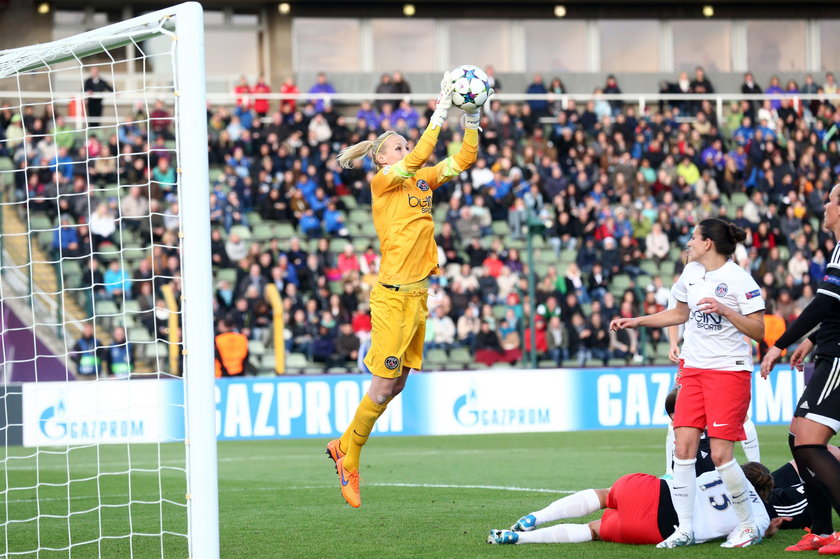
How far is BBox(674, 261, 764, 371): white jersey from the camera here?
268 inches

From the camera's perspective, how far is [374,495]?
9.95m

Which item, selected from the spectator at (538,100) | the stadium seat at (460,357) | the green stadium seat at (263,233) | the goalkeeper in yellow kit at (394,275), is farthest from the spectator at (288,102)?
the goalkeeper in yellow kit at (394,275)

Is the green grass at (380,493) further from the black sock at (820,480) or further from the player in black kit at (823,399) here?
the player in black kit at (823,399)

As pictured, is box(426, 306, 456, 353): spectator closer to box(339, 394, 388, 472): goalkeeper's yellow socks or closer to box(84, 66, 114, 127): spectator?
box(84, 66, 114, 127): spectator

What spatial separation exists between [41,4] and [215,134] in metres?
7.43

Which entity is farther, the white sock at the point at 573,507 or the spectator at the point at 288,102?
the spectator at the point at 288,102

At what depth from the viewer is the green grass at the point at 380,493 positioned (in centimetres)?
716

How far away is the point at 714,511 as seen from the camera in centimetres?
691

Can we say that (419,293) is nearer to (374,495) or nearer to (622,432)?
(374,495)

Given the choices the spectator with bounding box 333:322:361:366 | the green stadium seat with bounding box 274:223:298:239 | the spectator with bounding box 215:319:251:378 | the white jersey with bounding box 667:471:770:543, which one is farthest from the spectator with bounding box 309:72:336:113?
the white jersey with bounding box 667:471:770:543

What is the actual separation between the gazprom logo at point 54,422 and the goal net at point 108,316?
0.7 inches

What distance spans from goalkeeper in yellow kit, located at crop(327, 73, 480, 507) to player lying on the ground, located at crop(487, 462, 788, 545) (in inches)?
51.7

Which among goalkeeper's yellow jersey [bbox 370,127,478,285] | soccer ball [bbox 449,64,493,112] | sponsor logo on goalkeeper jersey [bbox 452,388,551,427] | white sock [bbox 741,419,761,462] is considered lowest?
sponsor logo on goalkeeper jersey [bbox 452,388,551,427]

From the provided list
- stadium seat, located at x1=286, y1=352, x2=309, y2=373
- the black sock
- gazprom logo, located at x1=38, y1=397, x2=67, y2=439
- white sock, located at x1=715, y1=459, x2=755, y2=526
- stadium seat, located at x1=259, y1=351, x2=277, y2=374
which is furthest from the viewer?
stadium seat, located at x1=286, y1=352, x2=309, y2=373
